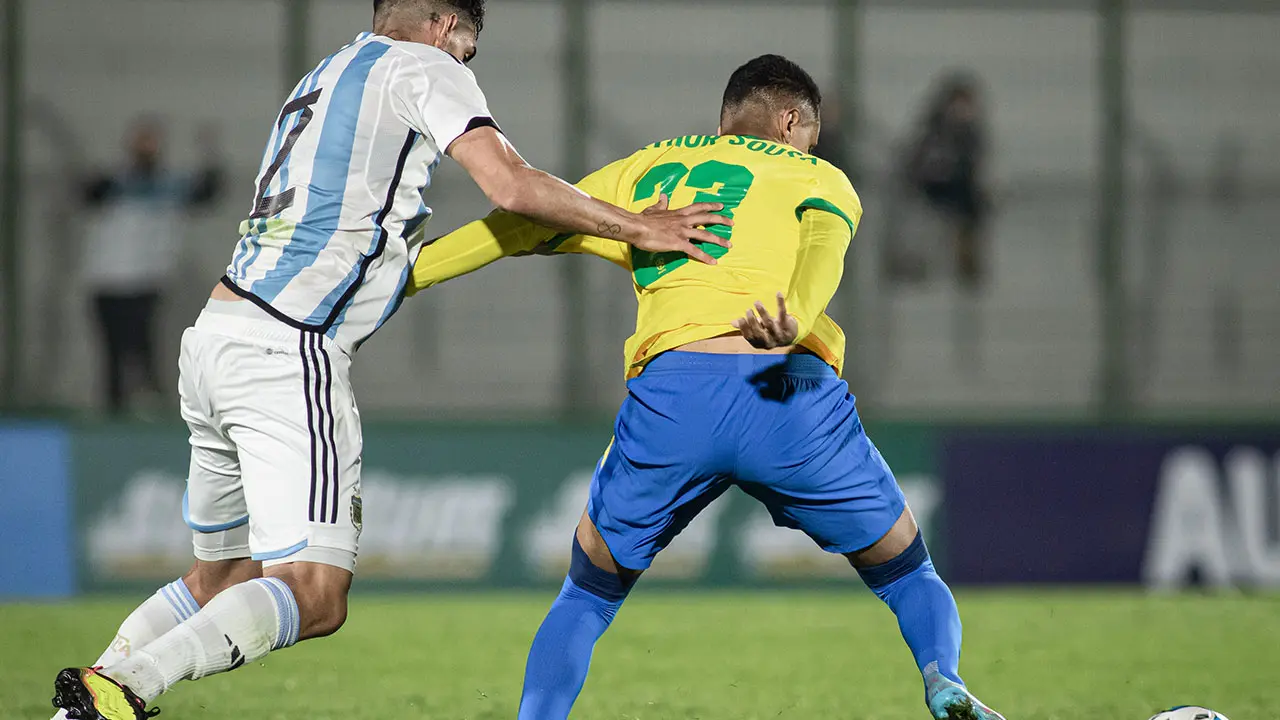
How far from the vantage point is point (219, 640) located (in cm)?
377

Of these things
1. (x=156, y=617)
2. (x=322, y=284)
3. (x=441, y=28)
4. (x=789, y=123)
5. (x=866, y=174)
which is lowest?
(x=156, y=617)

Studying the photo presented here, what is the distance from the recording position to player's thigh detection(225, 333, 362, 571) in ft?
13.1

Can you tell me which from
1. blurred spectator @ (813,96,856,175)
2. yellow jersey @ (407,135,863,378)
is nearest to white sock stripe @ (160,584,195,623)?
yellow jersey @ (407,135,863,378)

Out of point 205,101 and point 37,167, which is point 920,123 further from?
point 37,167

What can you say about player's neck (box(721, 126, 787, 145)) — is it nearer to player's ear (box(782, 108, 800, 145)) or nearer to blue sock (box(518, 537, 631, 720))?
player's ear (box(782, 108, 800, 145))

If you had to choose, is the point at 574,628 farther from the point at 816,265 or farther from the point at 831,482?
the point at 816,265

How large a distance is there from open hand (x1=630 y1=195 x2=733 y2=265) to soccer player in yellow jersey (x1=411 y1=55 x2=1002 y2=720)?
5 cm

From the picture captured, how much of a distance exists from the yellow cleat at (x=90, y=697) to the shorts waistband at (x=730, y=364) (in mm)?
1476

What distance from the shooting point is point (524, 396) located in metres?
10.9

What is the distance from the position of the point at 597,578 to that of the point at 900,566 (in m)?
0.80

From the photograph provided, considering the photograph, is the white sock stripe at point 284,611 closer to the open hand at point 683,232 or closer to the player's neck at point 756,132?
the open hand at point 683,232

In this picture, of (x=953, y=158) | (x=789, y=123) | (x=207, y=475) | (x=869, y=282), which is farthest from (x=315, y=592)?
(x=953, y=158)

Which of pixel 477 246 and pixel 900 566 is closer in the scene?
pixel 900 566

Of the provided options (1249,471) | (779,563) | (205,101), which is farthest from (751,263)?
(205,101)
